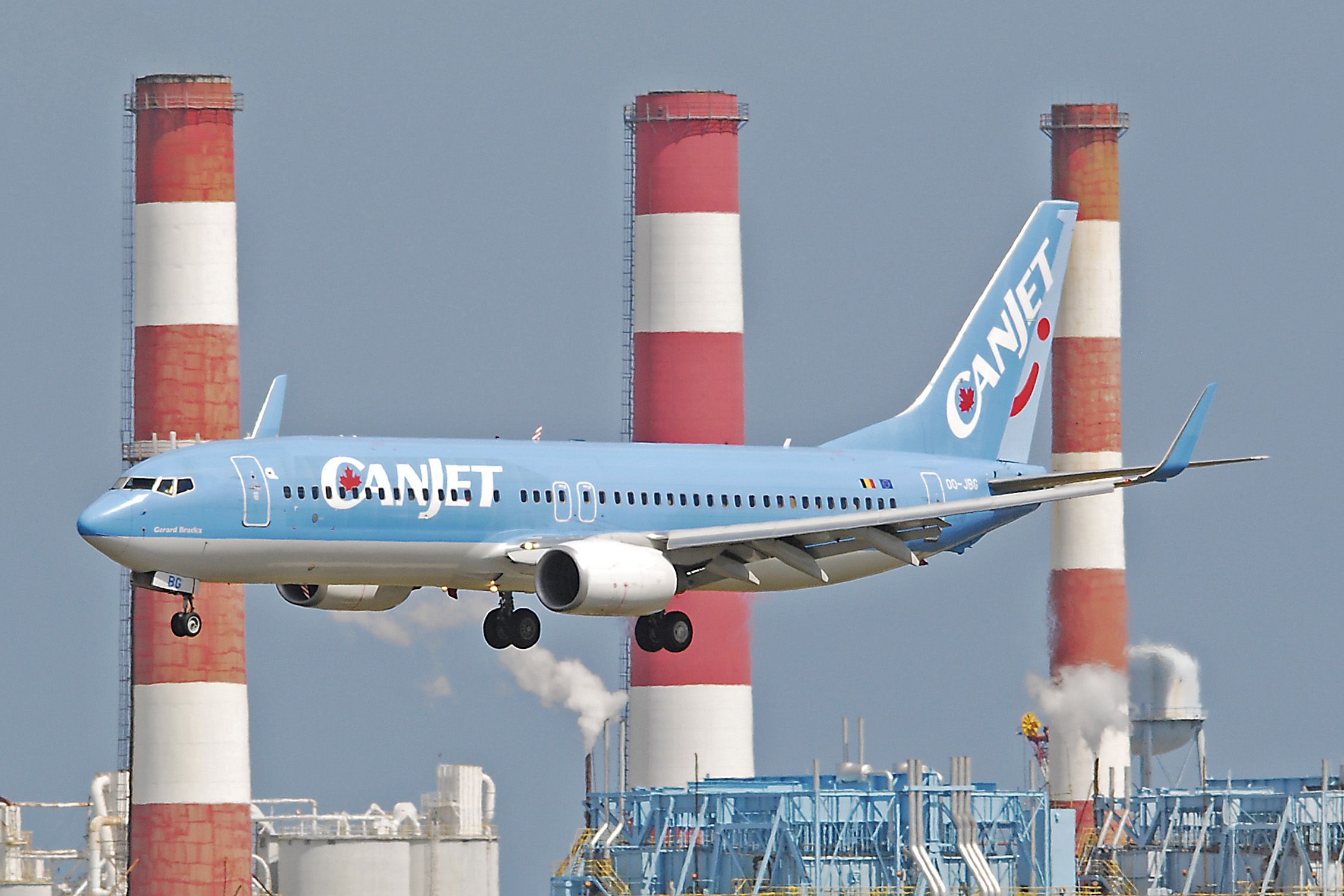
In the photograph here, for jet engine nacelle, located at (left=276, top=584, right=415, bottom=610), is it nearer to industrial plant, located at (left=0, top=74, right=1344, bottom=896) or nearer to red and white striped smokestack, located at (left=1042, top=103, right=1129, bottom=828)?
industrial plant, located at (left=0, top=74, right=1344, bottom=896)

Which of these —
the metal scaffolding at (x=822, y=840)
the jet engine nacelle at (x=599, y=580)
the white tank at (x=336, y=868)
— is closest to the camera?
the jet engine nacelle at (x=599, y=580)

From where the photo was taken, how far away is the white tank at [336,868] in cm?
10438

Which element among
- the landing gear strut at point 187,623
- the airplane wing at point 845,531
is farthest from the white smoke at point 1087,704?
the landing gear strut at point 187,623

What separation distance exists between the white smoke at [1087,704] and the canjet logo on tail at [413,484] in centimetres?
4346

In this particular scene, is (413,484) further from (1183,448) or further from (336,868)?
(336,868)

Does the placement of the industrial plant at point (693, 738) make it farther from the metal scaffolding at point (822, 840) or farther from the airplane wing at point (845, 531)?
the airplane wing at point (845, 531)

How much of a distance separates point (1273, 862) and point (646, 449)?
3072 cm

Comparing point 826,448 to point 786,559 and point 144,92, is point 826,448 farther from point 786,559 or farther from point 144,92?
point 144,92

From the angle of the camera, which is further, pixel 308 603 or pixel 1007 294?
pixel 1007 294

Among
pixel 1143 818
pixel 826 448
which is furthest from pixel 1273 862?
pixel 826 448

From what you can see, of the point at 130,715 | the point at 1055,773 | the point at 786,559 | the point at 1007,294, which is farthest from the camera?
the point at 1055,773

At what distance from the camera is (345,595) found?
73.2 meters

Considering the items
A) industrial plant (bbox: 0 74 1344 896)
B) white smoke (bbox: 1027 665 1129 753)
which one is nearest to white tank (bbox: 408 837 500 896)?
industrial plant (bbox: 0 74 1344 896)

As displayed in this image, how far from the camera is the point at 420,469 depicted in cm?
6975
